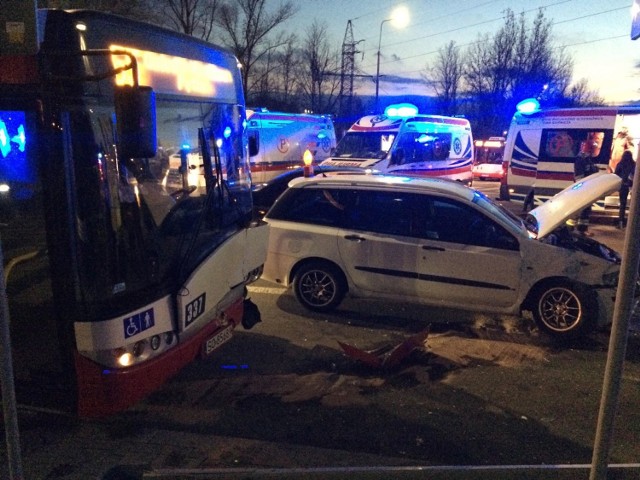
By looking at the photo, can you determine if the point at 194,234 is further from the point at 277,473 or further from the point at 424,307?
the point at 424,307

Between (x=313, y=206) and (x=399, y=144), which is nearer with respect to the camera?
(x=313, y=206)

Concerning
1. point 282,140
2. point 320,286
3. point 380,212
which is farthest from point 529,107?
point 320,286

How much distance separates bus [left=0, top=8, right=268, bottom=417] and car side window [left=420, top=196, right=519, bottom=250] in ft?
9.90

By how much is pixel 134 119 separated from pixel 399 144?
→ 12024mm

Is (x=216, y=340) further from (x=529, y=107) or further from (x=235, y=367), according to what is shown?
(x=529, y=107)

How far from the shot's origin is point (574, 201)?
6.22 m

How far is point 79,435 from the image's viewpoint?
408cm

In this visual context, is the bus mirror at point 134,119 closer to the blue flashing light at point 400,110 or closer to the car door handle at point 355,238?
the car door handle at point 355,238

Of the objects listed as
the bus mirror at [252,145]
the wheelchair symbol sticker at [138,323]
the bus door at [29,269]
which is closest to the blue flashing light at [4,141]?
the bus door at [29,269]

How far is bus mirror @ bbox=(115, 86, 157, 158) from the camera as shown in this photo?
3029 millimetres

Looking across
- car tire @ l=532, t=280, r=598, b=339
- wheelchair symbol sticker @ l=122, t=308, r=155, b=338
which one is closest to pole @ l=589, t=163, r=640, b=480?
wheelchair symbol sticker @ l=122, t=308, r=155, b=338

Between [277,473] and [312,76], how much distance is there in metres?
38.6

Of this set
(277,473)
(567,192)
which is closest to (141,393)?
(277,473)

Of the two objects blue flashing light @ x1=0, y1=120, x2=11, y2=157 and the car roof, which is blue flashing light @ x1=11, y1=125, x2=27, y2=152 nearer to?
blue flashing light @ x1=0, y1=120, x2=11, y2=157
